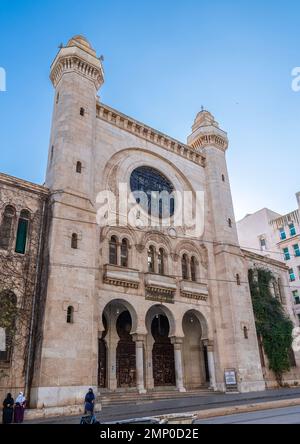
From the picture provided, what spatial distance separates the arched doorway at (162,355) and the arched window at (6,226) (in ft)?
37.9

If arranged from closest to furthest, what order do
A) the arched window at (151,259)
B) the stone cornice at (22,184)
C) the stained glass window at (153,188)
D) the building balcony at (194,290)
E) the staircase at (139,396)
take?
the staircase at (139,396) → the stone cornice at (22,184) → the arched window at (151,259) → the building balcony at (194,290) → the stained glass window at (153,188)

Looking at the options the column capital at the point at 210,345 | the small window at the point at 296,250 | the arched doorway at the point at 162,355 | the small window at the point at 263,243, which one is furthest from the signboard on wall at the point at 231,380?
the small window at the point at 263,243

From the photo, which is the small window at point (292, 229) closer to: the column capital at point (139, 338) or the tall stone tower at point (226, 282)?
the tall stone tower at point (226, 282)

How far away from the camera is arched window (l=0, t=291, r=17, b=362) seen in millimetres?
15273

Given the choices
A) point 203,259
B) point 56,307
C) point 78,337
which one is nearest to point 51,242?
point 56,307

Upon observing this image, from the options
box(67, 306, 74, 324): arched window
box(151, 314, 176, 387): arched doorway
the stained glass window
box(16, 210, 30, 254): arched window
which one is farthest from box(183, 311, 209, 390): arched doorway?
box(16, 210, 30, 254): arched window

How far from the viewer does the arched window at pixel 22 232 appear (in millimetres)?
17562

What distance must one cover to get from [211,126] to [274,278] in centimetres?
1487

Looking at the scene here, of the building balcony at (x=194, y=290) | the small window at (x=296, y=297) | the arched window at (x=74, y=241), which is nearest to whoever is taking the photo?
the arched window at (x=74, y=241)

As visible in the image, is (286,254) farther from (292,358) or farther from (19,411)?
(19,411)

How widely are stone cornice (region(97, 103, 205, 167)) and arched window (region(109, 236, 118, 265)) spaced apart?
9298 mm

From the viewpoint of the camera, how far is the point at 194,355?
25.1m

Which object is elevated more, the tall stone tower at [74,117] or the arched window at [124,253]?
the tall stone tower at [74,117]

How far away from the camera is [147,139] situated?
89.9 ft
